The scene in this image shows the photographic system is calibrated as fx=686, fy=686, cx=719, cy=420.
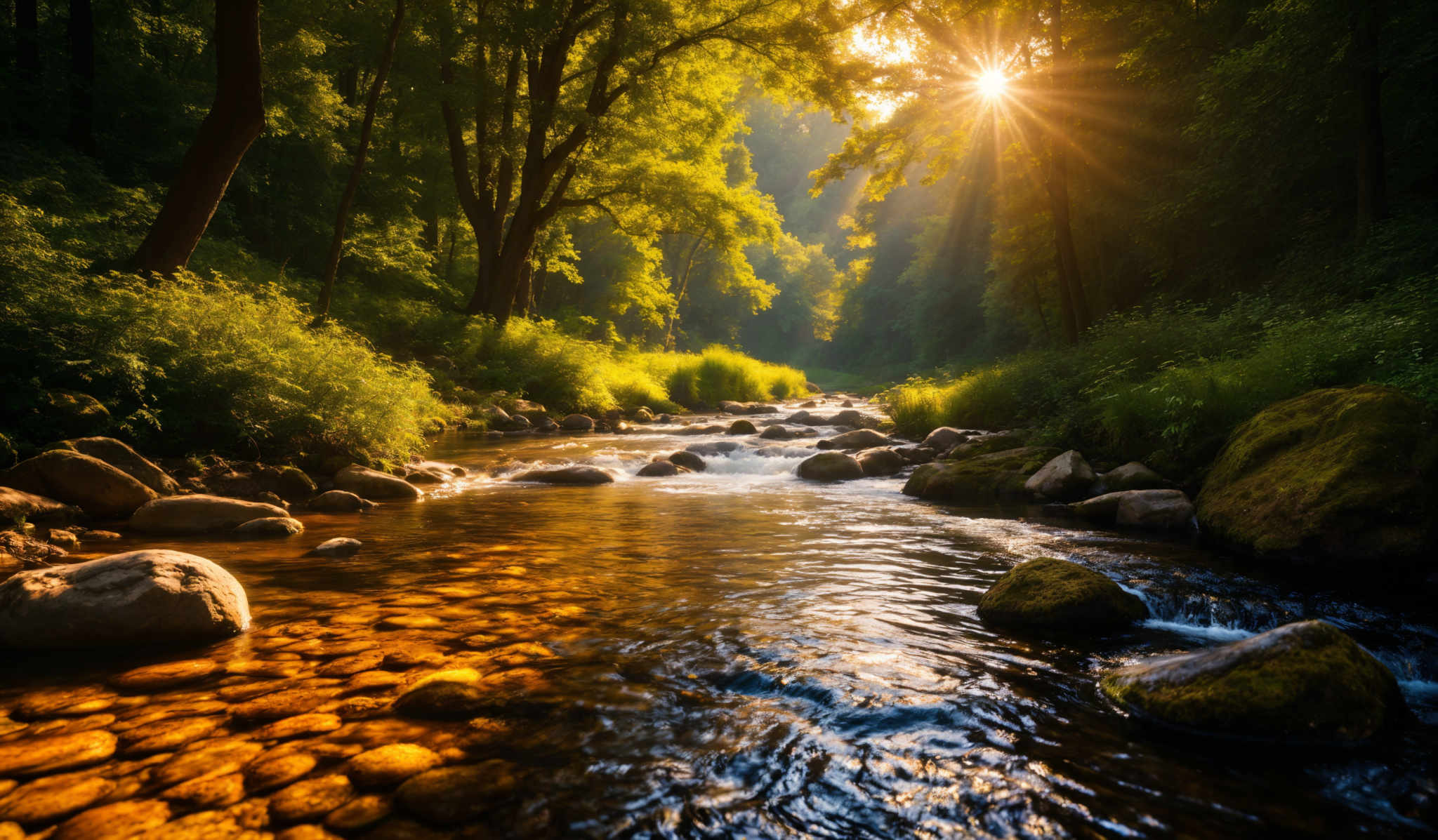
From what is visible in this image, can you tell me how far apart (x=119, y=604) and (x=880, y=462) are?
9.07 m

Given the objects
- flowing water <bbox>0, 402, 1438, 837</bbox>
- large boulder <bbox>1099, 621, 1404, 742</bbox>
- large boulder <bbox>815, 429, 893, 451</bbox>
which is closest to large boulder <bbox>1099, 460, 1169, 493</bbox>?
flowing water <bbox>0, 402, 1438, 837</bbox>

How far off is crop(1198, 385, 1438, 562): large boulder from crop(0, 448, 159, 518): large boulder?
886 cm

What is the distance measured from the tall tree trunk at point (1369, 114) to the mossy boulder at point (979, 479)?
7.40 meters

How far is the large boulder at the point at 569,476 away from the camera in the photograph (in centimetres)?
971

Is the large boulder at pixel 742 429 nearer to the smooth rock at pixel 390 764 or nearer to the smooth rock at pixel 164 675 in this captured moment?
the smooth rock at pixel 164 675

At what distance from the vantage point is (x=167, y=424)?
21.9ft

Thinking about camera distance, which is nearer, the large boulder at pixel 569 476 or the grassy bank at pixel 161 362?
the grassy bank at pixel 161 362

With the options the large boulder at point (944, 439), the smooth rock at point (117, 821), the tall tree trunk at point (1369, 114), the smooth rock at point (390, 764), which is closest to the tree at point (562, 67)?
the large boulder at point (944, 439)

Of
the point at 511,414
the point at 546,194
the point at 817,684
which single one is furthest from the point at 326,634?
the point at 546,194

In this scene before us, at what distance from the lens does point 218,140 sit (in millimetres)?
8828

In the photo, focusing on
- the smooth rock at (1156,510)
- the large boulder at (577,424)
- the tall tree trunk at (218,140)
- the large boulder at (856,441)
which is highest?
the tall tree trunk at (218,140)

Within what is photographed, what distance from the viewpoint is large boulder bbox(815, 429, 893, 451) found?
12.9 meters

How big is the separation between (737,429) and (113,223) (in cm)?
1277

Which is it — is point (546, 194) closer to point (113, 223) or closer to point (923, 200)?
point (113, 223)
